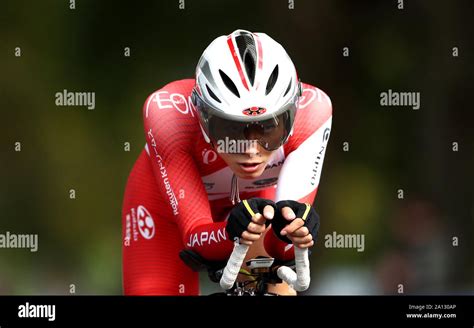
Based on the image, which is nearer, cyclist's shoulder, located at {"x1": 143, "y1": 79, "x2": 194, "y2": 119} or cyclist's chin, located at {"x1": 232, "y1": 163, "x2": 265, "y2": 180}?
cyclist's chin, located at {"x1": 232, "y1": 163, "x2": 265, "y2": 180}

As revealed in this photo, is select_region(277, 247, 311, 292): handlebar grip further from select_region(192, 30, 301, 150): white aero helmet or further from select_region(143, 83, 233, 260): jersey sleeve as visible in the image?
select_region(192, 30, 301, 150): white aero helmet

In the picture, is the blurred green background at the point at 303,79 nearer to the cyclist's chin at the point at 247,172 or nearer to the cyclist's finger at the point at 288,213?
the cyclist's chin at the point at 247,172

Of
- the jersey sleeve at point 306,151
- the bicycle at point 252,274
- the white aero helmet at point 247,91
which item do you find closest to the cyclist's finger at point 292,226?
the bicycle at point 252,274

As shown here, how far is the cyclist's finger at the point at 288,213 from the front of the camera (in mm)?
3862

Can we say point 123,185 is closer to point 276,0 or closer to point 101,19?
point 101,19

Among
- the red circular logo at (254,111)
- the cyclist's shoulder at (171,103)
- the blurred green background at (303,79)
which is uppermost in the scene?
the blurred green background at (303,79)

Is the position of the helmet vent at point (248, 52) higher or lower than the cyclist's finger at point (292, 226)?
higher

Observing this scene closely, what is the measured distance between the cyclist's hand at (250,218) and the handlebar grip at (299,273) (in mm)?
178

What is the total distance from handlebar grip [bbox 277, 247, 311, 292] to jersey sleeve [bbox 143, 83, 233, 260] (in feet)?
0.80

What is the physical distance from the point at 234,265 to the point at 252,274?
1.26 ft

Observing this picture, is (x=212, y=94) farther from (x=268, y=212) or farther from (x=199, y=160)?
(x=268, y=212)

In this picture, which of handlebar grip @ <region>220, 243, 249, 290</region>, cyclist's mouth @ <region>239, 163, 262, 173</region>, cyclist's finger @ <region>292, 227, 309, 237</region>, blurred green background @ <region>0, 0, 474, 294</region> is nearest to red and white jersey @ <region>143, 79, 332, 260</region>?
cyclist's mouth @ <region>239, 163, 262, 173</region>

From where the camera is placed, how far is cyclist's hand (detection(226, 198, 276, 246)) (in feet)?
12.7
